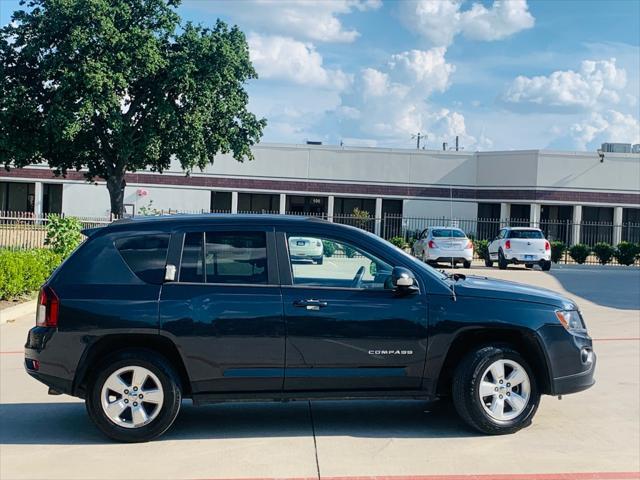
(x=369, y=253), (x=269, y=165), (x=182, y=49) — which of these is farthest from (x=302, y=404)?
(x=269, y=165)

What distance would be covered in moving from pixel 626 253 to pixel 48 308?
3124 cm

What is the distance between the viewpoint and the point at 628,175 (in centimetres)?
4709

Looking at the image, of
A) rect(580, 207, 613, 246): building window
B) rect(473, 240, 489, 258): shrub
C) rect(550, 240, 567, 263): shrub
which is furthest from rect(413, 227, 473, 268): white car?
rect(580, 207, 613, 246): building window

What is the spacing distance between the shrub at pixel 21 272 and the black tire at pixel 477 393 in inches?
369

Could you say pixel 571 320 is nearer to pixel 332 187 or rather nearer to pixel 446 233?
pixel 446 233

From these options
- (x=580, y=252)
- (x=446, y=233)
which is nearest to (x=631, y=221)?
(x=580, y=252)

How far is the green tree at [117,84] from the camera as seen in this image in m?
27.8

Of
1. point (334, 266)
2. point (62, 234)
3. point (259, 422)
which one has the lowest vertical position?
point (259, 422)

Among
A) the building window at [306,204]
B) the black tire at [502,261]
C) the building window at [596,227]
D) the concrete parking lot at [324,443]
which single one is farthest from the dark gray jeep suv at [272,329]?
the building window at [596,227]

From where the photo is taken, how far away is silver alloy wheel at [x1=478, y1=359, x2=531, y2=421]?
611cm

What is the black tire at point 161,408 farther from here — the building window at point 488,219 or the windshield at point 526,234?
the building window at point 488,219

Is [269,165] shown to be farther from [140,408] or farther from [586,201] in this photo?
[140,408]

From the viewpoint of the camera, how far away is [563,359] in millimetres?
6148

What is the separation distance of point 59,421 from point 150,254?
1877 mm
